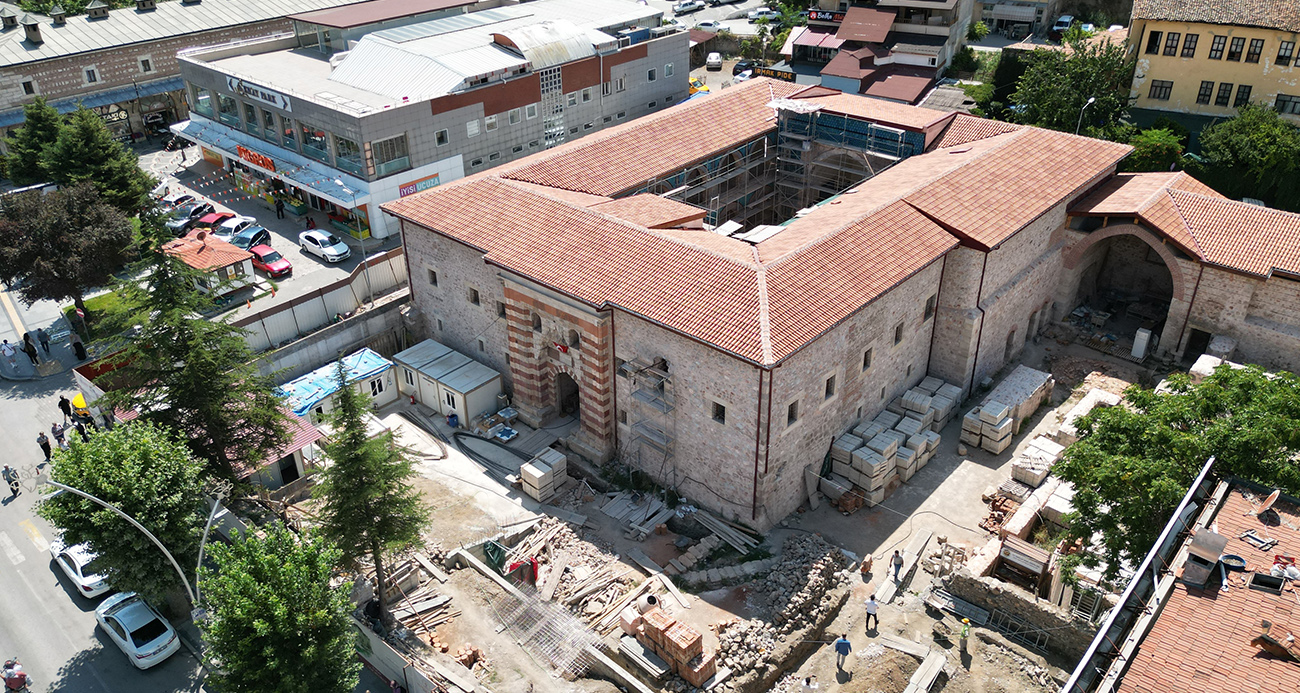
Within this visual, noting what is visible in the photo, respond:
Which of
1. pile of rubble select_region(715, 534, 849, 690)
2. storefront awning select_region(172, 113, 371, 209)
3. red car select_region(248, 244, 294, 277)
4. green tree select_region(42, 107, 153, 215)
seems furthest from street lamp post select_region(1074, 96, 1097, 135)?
green tree select_region(42, 107, 153, 215)

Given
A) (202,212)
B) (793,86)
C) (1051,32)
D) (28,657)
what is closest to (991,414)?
(793,86)

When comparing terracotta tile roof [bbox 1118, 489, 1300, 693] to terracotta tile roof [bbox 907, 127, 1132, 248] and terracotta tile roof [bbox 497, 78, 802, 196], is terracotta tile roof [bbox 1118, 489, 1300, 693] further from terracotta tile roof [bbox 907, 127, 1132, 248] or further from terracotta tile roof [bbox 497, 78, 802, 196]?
terracotta tile roof [bbox 497, 78, 802, 196]

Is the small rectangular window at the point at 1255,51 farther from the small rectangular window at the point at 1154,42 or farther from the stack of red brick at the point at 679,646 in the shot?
the stack of red brick at the point at 679,646

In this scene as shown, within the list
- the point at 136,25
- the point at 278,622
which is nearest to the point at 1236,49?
the point at 278,622

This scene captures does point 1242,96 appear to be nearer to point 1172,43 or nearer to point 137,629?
point 1172,43

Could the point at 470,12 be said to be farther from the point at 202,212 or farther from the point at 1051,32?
the point at 1051,32

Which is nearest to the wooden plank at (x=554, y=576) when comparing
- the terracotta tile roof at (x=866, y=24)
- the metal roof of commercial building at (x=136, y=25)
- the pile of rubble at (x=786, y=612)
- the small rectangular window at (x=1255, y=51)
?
the pile of rubble at (x=786, y=612)
